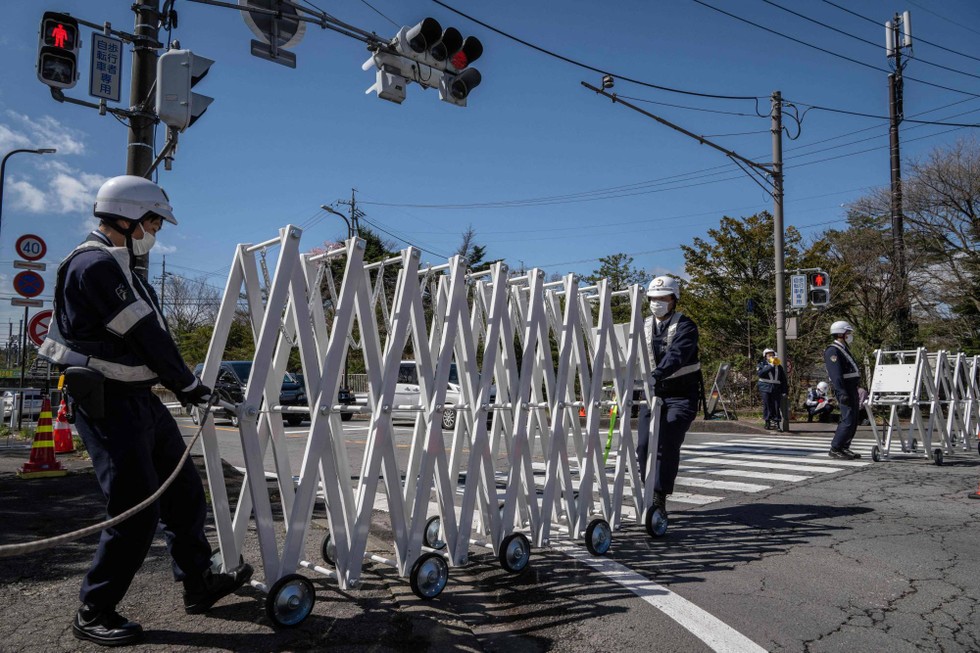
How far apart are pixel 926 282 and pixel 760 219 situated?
5733 millimetres

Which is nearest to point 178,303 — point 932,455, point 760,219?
point 760,219

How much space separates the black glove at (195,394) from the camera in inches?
133

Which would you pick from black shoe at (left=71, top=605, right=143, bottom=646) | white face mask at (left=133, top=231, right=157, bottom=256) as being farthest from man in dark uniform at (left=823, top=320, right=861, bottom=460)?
black shoe at (left=71, top=605, right=143, bottom=646)

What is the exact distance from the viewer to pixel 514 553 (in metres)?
4.39

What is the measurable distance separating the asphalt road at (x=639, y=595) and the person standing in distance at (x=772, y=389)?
996cm

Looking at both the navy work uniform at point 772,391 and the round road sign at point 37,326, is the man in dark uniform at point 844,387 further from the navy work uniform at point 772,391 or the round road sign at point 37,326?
the round road sign at point 37,326

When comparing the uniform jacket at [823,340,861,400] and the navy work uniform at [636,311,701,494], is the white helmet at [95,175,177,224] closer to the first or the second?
the navy work uniform at [636,311,701,494]

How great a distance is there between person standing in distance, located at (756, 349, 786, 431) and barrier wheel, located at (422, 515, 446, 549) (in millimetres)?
13077

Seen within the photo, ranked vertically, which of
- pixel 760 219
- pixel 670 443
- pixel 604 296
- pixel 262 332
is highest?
pixel 760 219

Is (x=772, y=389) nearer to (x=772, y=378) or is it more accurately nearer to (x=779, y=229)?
(x=772, y=378)

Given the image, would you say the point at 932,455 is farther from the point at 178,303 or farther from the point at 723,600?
the point at 178,303

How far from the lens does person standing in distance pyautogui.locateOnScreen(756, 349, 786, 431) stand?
16.3m

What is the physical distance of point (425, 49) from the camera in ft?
28.2

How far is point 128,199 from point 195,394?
1.04 metres
